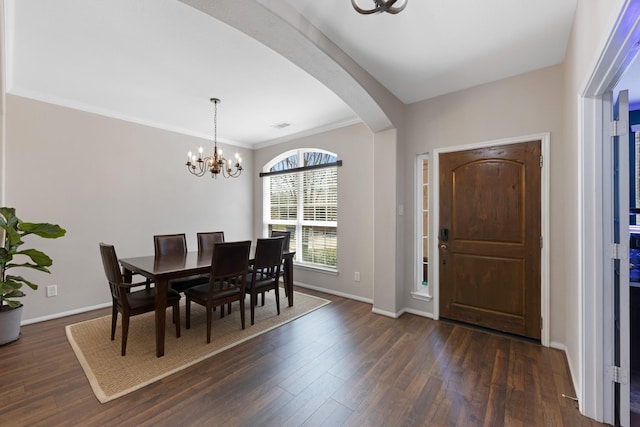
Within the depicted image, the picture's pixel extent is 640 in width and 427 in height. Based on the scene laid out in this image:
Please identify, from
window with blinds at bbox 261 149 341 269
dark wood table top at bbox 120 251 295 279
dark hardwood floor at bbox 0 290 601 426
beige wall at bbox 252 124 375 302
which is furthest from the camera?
window with blinds at bbox 261 149 341 269

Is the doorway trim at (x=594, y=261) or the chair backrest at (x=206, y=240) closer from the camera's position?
the doorway trim at (x=594, y=261)

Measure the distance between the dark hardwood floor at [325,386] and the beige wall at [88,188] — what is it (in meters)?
0.79

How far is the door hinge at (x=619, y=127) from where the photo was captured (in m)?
1.60

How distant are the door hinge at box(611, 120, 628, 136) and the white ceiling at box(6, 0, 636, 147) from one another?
879 millimetres

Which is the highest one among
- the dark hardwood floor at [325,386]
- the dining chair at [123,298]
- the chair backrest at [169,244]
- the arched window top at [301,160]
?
the arched window top at [301,160]

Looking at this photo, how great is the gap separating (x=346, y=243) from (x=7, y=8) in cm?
389

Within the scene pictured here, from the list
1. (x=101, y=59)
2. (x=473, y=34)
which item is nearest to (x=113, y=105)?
(x=101, y=59)

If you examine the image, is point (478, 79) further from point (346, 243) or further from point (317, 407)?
point (317, 407)

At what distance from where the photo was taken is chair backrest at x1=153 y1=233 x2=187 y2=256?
343 cm

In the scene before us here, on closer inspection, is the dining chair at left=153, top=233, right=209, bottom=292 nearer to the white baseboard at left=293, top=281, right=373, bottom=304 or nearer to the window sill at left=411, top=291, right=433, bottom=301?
the white baseboard at left=293, top=281, right=373, bottom=304

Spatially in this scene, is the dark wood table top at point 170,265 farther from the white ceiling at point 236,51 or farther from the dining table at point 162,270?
the white ceiling at point 236,51

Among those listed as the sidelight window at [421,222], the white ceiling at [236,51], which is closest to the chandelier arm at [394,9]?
the white ceiling at [236,51]

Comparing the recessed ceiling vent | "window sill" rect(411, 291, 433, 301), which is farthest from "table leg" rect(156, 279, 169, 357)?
the recessed ceiling vent

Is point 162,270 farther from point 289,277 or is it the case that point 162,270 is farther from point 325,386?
point 325,386
